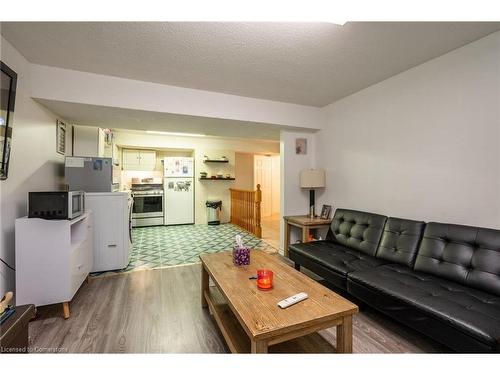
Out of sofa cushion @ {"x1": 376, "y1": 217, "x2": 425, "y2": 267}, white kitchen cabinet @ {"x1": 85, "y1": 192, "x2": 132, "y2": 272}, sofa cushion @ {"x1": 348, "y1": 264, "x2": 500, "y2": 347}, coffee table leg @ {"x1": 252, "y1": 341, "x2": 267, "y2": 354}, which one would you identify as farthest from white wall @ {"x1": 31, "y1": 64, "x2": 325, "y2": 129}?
coffee table leg @ {"x1": 252, "y1": 341, "x2": 267, "y2": 354}

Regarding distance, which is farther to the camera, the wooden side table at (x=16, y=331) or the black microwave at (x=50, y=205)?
the black microwave at (x=50, y=205)

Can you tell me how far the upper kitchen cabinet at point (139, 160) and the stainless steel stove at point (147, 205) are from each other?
0.49 metres

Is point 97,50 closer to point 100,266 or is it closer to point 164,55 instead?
point 164,55

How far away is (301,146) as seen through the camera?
3906mm

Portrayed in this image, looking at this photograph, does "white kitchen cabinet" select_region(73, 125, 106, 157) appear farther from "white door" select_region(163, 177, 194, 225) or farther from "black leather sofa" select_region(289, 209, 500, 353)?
"black leather sofa" select_region(289, 209, 500, 353)

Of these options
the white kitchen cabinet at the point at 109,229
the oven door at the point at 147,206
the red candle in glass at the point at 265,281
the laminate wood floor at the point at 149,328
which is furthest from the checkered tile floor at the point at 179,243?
the red candle in glass at the point at 265,281

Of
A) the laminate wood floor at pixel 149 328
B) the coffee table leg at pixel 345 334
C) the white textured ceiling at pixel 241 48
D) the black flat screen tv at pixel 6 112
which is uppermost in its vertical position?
the white textured ceiling at pixel 241 48

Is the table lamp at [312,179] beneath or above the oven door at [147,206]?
above

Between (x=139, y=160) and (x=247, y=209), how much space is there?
3.12 metres

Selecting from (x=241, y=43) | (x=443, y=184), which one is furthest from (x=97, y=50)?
(x=443, y=184)

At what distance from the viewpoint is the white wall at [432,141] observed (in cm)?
186

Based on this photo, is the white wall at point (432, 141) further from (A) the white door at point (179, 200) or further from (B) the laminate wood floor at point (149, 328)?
(A) the white door at point (179, 200)

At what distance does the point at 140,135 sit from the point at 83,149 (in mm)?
2252

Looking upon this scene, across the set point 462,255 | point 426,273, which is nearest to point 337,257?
point 426,273
